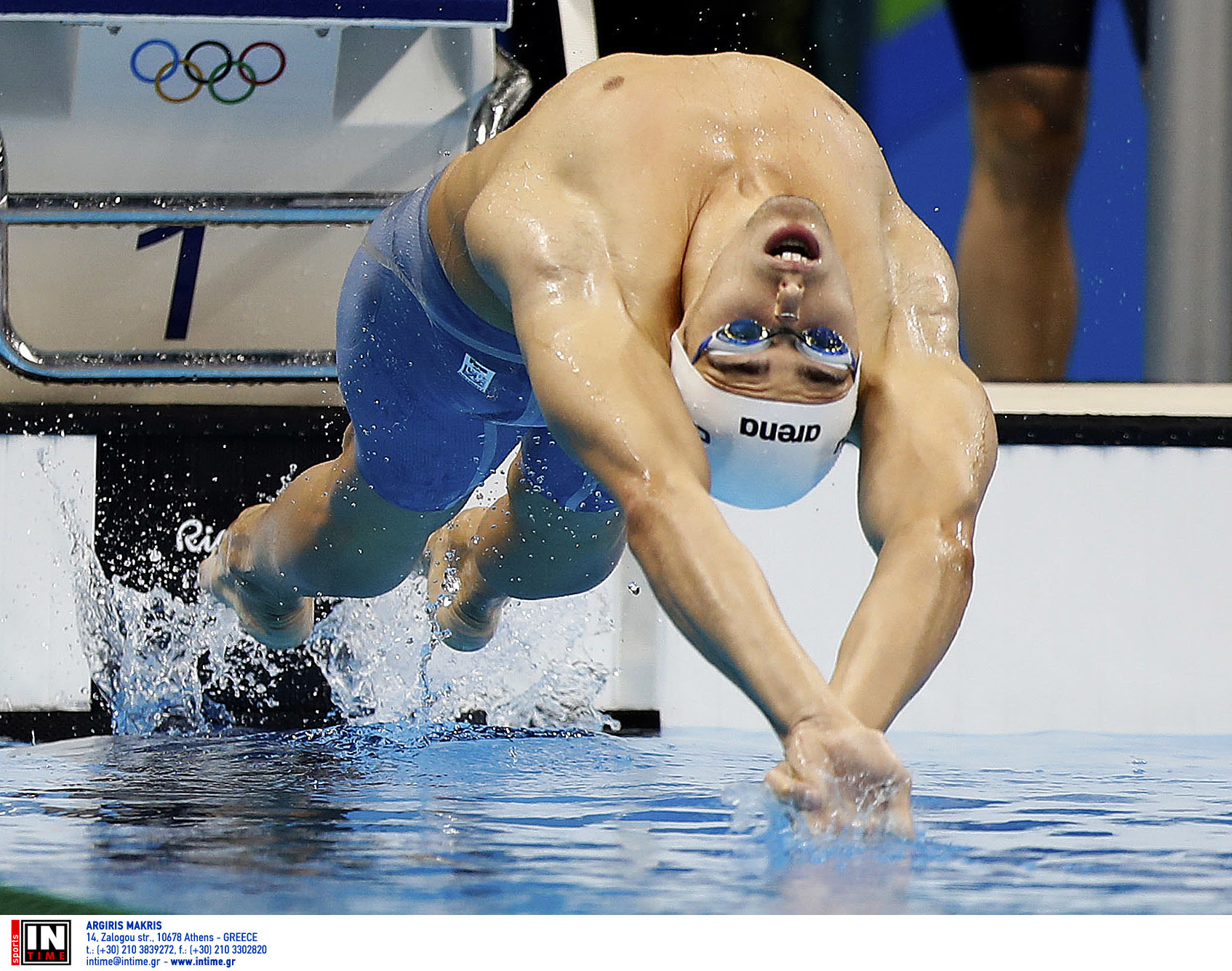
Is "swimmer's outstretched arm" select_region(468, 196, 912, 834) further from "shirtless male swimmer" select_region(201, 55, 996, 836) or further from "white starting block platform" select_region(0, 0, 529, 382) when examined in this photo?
"white starting block platform" select_region(0, 0, 529, 382)

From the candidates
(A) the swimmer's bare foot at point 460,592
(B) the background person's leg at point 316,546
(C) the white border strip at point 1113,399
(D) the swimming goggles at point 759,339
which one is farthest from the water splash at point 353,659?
(D) the swimming goggles at point 759,339

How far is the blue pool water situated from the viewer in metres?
1.35

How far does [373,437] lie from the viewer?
2266 mm

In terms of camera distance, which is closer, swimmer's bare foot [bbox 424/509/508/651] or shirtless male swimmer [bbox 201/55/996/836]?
shirtless male swimmer [bbox 201/55/996/836]

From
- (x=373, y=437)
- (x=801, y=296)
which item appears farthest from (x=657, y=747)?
(x=801, y=296)

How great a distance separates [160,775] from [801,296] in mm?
1164


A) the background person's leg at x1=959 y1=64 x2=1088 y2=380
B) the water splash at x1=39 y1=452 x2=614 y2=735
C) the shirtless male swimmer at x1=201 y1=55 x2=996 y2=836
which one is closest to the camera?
the shirtless male swimmer at x1=201 y1=55 x2=996 y2=836

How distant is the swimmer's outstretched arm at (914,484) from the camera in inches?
55.5

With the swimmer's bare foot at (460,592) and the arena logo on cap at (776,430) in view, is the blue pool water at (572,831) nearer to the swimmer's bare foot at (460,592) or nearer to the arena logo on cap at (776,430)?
the swimmer's bare foot at (460,592)

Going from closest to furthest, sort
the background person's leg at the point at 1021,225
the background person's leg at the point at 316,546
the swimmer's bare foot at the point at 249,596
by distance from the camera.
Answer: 1. the background person's leg at the point at 316,546
2. the swimmer's bare foot at the point at 249,596
3. the background person's leg at the point at 1021,225

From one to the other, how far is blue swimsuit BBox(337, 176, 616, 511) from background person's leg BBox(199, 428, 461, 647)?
0.06m

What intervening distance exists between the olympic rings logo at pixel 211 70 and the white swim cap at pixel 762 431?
1.69 meters

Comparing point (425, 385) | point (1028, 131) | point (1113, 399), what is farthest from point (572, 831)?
point (1028, 131)

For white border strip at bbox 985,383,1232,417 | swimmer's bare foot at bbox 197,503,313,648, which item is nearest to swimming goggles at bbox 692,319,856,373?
swimmer's bare foot at bbox 197,503,313,648
